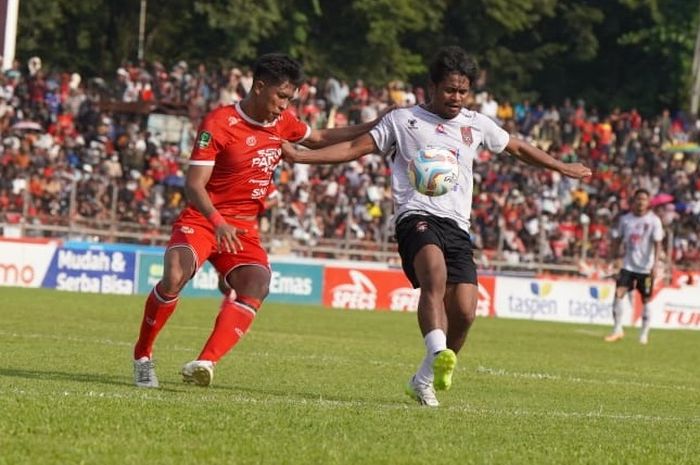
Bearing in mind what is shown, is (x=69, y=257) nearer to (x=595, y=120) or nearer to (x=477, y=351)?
(x=477, y=351)

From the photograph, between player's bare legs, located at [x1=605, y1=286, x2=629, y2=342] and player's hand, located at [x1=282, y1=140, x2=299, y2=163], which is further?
player's bare legs, located at [x1=605, y1=286, x2=629, y2=342]

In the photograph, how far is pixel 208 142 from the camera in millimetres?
10672

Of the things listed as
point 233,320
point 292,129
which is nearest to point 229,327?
point 233,320

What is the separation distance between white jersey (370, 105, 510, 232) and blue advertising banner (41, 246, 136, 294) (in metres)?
20.8

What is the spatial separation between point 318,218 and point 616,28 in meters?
31.4

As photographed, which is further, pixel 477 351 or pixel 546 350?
pixel 546 350

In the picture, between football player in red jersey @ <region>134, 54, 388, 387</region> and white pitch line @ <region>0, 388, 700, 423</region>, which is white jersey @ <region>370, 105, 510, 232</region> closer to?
football player in red jersey @ <region>134, 54, 388, 387</region>

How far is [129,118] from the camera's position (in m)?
38.9

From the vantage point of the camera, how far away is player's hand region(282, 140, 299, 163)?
10.7 m

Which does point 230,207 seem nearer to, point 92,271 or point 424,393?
point 424,393

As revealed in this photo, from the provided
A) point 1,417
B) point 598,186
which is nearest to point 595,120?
point 598,186

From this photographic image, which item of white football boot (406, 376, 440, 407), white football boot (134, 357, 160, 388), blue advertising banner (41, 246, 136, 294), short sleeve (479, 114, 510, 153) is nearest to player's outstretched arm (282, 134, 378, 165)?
short sleeve (479, 114, 510, 153)

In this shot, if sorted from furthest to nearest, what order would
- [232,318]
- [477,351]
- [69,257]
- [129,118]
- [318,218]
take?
[129,118], [318,218], [69,257], [477,351], [232,318]

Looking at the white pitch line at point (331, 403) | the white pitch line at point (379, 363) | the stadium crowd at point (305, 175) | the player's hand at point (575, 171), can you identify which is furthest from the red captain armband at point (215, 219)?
the stadium crowd at point (305, 175)
